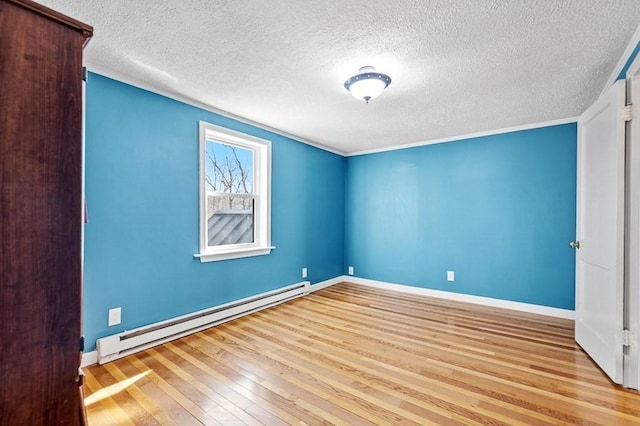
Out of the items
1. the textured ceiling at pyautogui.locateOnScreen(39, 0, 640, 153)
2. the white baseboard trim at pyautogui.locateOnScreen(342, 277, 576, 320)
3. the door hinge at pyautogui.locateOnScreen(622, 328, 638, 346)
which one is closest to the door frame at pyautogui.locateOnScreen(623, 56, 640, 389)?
the door hinge at pyautogui.locateOnScreen(622, 328, 638, 346)

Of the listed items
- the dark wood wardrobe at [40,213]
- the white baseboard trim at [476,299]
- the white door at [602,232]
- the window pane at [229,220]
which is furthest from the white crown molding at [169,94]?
the white door at [602,232]

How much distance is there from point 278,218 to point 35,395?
10.3 ft

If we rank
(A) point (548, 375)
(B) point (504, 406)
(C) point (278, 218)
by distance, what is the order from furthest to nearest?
(C) point (278, 218), (A) point (548, 375), (B) point (504, 406)

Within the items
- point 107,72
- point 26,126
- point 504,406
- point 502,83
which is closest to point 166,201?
point 107,72

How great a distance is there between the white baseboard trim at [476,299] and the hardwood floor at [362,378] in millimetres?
244

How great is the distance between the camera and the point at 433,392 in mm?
1902

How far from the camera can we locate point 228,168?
11.3 ft

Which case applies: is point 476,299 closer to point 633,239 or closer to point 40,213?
point 633,239

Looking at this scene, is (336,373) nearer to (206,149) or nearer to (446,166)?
(206,149)

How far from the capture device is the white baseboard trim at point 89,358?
219 cm

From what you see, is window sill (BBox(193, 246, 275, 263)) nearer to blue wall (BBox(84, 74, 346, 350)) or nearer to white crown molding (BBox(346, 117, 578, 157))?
blue wall (BBox(84, 74, 346, 350))

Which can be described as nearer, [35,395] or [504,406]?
[35,395]

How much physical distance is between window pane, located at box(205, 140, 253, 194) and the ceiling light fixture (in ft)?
5.68

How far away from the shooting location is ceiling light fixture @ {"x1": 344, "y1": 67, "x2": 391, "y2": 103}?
2.22 metres
